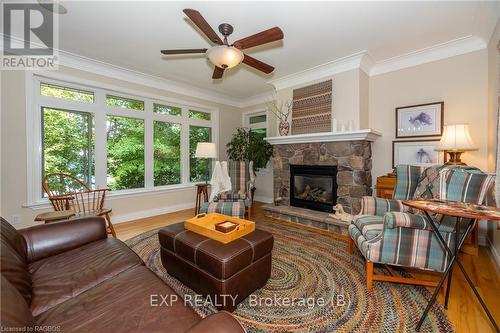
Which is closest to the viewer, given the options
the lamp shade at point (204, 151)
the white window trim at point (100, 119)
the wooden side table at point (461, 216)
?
the wooden side table at point (461, 216)

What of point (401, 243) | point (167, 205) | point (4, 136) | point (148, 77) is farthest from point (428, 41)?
point (4, 136)

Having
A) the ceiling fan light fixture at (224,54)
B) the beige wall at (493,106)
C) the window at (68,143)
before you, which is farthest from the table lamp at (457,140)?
the window at (68,143)

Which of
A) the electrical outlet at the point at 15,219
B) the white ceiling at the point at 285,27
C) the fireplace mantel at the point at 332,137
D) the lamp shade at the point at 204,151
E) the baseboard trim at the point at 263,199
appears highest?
the white ceiling at the point at 285,27

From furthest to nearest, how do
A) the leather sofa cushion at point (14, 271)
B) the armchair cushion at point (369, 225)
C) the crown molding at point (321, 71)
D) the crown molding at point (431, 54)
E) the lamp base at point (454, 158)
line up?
1. the crown molding at point (321, 71)
2. the crown molding at point (431, 54)
3. the lamp base at point (454, 158)
4. the armchair cushion at point (369, 225)
5. the leather sofa cushion at point (14, 271)

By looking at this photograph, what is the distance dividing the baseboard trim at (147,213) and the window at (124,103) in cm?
189

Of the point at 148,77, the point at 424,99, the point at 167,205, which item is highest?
the point at 148,77

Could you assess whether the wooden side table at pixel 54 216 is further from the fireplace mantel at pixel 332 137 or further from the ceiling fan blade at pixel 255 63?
the fireplace mantel at pixel 332 137

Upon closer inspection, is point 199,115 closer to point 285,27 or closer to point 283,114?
point 283,114

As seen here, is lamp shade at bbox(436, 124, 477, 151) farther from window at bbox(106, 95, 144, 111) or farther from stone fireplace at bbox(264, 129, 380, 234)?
window at bbox(106, 95, 144, 111)

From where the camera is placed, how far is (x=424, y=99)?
3145 mm

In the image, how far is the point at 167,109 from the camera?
4438mm

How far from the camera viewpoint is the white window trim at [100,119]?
292cm

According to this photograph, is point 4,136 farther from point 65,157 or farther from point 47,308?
point 47,308

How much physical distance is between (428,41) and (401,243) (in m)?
2.71
